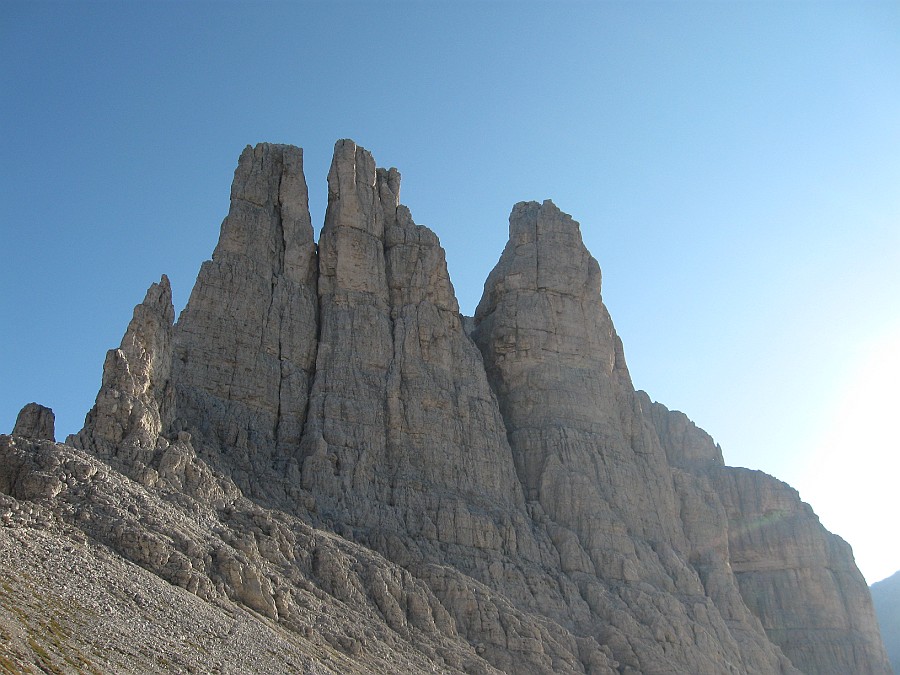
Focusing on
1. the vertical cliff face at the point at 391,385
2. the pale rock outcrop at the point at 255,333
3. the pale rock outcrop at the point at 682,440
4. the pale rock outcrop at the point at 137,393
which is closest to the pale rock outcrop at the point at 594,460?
the vertical cliff face at the point at 391,385

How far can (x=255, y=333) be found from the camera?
83.6m

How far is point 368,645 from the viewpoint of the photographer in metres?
62.3

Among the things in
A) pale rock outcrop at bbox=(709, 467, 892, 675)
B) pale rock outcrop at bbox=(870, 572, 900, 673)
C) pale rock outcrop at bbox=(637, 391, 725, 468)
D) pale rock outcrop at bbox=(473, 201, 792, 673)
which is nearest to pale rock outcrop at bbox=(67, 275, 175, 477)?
pale rock outcrop at bbox=(473, 201, 792, 673)

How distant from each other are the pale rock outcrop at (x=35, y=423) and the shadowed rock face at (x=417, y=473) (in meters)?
0.15

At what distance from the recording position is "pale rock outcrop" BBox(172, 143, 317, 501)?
7631 cm

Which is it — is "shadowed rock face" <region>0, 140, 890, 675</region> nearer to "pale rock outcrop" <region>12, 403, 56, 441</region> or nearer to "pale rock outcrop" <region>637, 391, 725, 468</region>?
"pale rock outcrop" <region>12, 403, 56, 441</region>

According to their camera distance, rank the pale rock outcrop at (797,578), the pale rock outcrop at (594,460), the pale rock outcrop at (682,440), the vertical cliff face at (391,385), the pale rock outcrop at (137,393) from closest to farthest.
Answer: the pale rock outcrop at (137,393), the vertical cliff face at (391,385), the pale rock outcrop at (594,460), the pale rock outcrop at (797,578), the pale rock outcrop at (682,440)

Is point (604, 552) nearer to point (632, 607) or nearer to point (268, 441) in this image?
point (632, 607)

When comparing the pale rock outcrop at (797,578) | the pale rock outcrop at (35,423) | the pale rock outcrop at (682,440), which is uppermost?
the pale rock outcrop at (682,440)

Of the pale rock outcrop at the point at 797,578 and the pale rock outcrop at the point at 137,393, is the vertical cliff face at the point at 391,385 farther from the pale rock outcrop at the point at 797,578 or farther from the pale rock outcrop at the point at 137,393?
the pale rock outcrop at the point at 797,578

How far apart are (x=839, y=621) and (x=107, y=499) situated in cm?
7230

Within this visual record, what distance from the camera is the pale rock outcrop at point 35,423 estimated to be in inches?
2660

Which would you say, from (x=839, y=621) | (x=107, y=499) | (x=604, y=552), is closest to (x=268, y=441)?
(x=107, y=499)

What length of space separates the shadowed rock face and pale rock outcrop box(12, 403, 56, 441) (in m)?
0.15
